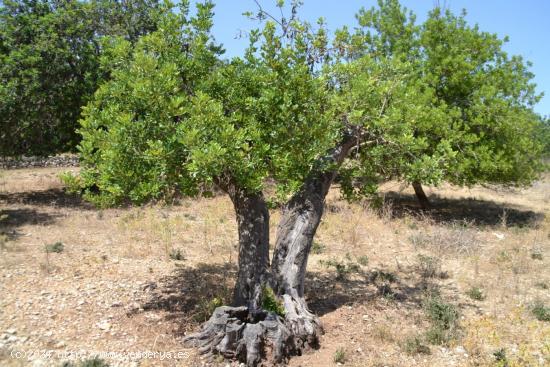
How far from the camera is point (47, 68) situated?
48.0 feet

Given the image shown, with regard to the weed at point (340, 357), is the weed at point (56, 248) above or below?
above

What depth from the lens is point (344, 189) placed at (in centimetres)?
787

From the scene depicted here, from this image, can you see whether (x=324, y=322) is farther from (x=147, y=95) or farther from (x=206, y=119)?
(x=147, y=95)

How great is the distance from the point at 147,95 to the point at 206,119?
0.86 meters

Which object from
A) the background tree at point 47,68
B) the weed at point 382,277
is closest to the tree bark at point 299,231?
the weed at point 382,277

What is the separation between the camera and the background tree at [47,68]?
45.5ft

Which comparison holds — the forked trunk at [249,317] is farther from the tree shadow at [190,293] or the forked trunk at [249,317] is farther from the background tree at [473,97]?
the background tree at [473,97]

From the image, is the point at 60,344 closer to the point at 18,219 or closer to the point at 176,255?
the point at 176,255

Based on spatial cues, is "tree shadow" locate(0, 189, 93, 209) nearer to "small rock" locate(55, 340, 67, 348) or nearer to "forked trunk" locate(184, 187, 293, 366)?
"small rock" locate(55, 340, 67, 348)

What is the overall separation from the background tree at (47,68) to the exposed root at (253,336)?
10804mm

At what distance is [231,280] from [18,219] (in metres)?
7.87

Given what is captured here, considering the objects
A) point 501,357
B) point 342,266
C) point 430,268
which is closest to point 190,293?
point 342,266

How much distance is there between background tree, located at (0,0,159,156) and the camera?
45.5ft

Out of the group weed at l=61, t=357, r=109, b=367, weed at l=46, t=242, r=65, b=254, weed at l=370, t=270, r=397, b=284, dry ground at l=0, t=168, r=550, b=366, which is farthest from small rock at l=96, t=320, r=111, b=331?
weed at l=370, t=270, r=397, b=284
